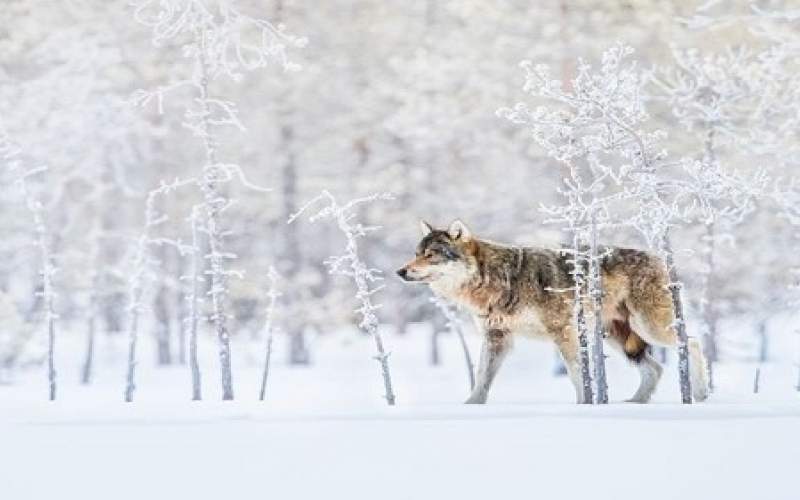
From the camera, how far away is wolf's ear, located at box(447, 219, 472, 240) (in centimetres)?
1038

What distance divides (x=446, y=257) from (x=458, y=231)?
0.80 feet

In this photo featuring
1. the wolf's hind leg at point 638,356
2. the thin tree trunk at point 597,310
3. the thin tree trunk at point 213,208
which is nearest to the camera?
the thin tree trunk at point 597,310

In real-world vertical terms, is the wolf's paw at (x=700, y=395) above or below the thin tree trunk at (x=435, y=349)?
above

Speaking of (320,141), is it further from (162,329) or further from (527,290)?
(527,290)

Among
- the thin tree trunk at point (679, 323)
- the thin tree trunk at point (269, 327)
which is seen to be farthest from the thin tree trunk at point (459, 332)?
the thin tree trunk at point (679, 323)

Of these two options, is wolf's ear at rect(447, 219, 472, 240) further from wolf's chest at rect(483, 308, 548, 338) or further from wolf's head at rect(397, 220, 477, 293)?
wolf's chest at rect(483, 308, 548, 338)

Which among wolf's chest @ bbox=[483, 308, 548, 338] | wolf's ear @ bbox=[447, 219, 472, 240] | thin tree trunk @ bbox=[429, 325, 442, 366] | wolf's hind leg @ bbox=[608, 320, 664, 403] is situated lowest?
thin tree trunk @ bbox=[429, 325, 442, 366]

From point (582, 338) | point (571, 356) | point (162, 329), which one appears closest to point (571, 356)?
point (571, 356)

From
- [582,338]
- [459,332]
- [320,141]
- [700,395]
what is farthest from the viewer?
[320,141]

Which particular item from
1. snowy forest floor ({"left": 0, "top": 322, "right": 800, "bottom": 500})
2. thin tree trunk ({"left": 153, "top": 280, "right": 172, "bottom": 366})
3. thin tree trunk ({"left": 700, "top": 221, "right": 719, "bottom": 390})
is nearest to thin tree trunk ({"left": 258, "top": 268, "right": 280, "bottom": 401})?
snowy forest floor ({"left": 0, "top": 322, "right": 800, "bottom": 500})

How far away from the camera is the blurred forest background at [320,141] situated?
20.9m

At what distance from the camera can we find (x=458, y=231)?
34.2 ft

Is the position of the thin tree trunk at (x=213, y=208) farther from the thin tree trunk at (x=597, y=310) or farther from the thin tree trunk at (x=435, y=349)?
the thin tree trunk at (x=435, y=349)

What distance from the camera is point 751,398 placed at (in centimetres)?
1094
